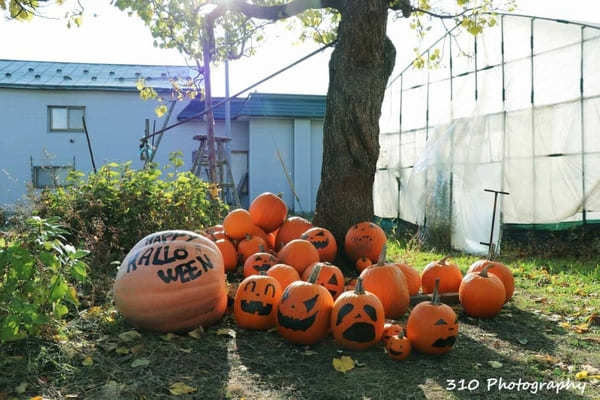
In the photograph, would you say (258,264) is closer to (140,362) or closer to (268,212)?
(268,212)

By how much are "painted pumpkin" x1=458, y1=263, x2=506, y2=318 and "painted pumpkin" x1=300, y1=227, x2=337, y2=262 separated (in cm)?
140

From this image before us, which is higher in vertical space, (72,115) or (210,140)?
(72,115)

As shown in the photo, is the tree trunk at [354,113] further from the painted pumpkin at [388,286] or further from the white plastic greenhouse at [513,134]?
the white plastic greenhouse at [513,134]

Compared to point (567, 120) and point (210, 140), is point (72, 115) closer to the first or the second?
point (210, 140)

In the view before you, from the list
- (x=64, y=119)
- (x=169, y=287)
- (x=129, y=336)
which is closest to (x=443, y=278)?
(x=169, y=287)

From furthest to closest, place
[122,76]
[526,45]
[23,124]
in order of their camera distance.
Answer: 1. [122,76]
2. [23,124]
3. [526,45]

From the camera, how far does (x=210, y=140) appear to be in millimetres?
12289

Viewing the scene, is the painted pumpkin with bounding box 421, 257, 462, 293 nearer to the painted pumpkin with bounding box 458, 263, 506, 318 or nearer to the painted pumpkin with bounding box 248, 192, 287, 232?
the painted pumpkin with bounding box 458, 263, 506, 318

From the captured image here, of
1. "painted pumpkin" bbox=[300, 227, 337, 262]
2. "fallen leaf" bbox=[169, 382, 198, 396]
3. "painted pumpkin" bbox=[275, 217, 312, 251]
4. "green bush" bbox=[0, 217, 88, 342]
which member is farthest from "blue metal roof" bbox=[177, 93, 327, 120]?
"fallen leaf" bbox=[169, 382, 198, 396]

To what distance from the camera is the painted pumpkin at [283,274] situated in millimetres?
3986

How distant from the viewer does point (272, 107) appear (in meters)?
19.4

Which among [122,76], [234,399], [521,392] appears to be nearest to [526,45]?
[521,392]

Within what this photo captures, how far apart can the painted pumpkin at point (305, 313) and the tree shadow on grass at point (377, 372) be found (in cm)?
8

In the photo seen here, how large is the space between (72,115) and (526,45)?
1706 cm
